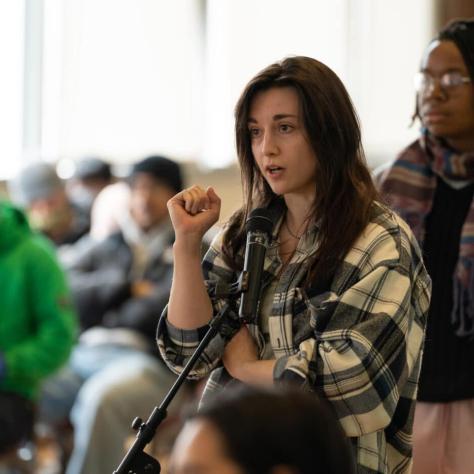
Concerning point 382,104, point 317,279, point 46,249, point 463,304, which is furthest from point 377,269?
point 382,104

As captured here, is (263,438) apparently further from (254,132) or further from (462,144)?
(462,144)

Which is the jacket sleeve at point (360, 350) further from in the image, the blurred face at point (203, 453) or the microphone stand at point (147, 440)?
→ the blurred face at point (203, 453)

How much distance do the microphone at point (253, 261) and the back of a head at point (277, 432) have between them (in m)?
0.59

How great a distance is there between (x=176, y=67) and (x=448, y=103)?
388 centimetres

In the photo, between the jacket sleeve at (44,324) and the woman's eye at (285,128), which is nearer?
the woman's eye at (285,128)

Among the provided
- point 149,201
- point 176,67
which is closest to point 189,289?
point 149,201

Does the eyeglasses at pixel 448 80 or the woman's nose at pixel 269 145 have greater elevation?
the eyeglasses at pixel 448 80

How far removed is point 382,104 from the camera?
7.68 metres

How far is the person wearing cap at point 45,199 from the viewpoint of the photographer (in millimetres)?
4746

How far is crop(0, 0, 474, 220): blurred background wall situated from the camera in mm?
5621

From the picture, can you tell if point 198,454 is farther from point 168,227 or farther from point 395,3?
point 395,3

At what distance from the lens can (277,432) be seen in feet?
3.63

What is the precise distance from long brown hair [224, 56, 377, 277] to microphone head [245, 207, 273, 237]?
0.32 feet

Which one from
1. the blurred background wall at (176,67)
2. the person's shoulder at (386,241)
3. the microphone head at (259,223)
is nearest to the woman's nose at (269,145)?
the microphone head at (259,223)
